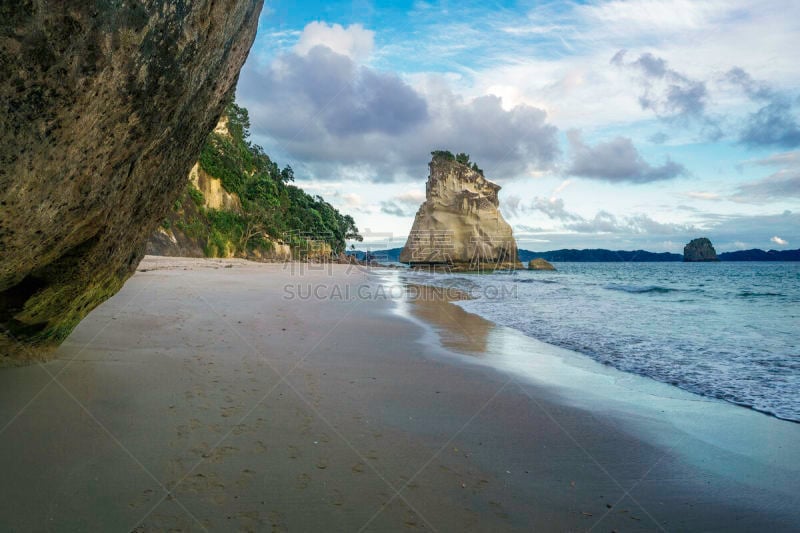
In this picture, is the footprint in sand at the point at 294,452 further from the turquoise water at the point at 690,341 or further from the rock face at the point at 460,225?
the rock face at the point at 460,225

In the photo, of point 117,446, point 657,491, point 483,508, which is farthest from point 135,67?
point 657,491

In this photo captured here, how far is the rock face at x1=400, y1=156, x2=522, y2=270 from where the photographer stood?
5841 centimetres

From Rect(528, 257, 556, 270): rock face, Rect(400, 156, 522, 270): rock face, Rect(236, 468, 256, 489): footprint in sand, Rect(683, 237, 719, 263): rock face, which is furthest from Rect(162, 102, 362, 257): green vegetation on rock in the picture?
Rect(683, 237, 719, 263): rock face

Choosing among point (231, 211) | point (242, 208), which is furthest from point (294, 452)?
point (242, 208)

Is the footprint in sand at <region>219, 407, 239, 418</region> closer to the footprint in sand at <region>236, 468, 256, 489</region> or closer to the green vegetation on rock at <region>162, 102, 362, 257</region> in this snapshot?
the footprint in sand at <region>236, 468, 256, 489</region>

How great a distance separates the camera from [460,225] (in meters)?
58.8

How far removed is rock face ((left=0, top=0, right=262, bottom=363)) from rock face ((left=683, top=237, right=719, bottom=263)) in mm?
114121

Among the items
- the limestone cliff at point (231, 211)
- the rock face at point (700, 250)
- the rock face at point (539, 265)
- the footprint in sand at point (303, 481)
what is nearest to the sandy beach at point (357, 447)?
the footprint in sand at point (303, 481)

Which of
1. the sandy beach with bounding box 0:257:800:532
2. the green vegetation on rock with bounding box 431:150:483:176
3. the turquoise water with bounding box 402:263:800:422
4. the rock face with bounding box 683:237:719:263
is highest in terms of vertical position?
the green vegetation on rock with bounding box 431:150:483:176

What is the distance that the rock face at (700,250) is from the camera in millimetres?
95562

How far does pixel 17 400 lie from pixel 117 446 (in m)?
1.12

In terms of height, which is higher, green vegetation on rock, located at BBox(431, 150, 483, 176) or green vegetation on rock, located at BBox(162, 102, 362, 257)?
green vegetation on rock, located at BBox(431, 150, 483, 176)

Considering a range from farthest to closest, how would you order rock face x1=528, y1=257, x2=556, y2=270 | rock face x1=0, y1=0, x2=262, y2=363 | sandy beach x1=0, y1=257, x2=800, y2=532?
rock face x1=528, y1=257, x2=556, y2=270, sandy beach x1=0, y1=257, x2=800, y2=532, rock face x1=0, y1=0, x2=262, y2=363

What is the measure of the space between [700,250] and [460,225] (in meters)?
68.8
